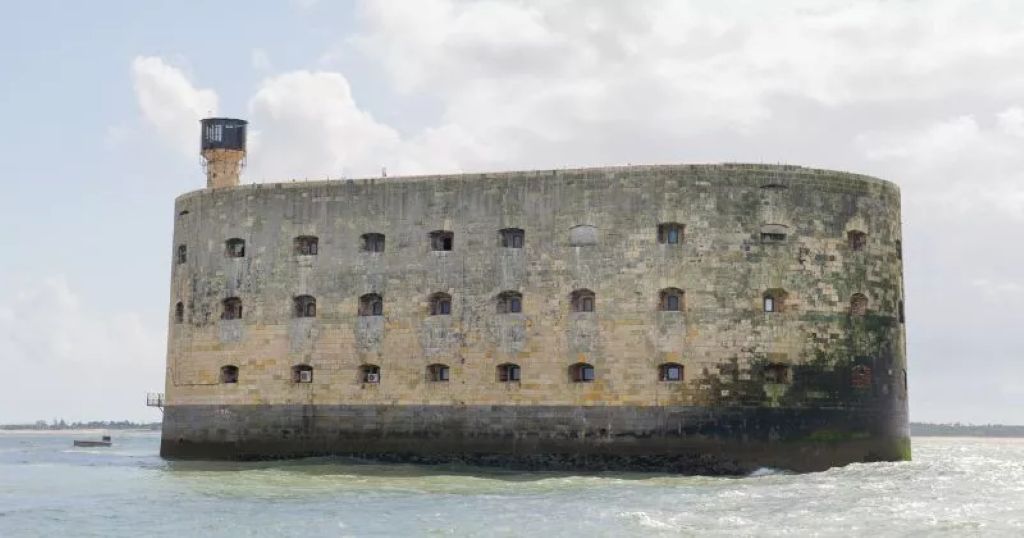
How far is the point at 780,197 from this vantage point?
31422 millimetres

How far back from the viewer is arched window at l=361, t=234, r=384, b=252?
110 ft

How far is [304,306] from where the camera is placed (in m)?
34.2

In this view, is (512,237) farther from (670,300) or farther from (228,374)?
(228,374)

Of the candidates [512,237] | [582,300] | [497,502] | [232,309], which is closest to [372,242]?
[512,237]

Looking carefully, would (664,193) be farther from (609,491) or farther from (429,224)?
(609,491)

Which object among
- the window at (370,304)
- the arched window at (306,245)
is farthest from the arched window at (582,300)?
the arched window at (306,245)

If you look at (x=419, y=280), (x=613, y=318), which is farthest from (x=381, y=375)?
(x=613, y=318)

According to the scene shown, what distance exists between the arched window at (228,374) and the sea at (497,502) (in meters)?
2.38

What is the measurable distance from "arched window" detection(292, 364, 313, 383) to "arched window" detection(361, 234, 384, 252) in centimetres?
326

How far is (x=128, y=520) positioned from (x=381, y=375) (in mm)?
11114

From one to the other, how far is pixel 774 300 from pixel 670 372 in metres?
2.86

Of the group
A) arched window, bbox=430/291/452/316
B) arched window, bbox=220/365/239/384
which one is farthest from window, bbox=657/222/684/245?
arched window, bbox=220/365/239/384

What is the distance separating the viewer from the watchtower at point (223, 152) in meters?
39.7

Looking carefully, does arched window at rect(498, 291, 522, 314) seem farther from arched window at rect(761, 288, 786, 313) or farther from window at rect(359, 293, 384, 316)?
arched window at rect(761, 288, 786, 313)
